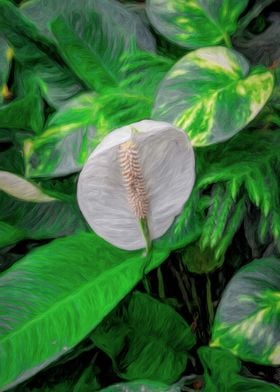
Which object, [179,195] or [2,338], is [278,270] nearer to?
[179,195]

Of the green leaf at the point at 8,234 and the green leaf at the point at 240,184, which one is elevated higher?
the green leaf at the point at 240,184

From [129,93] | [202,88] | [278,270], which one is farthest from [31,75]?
[278,270]

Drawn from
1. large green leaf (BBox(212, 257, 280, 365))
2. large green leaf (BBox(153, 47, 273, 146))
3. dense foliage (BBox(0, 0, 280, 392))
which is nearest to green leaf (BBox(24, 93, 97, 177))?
dense foliage (BBox(0, 0, 280, 392))

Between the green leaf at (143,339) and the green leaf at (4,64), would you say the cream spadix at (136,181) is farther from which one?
the green leaf at (4,64)

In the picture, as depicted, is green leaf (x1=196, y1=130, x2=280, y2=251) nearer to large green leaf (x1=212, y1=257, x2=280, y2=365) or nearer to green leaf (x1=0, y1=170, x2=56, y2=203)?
large green leaf (x1=212, y1=257, x2=280, y2=365)

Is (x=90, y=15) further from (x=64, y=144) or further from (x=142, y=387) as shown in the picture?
(x=142, y=387)

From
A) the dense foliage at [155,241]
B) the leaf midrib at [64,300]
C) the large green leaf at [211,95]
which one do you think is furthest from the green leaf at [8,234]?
the large green leaf at [211,95]
